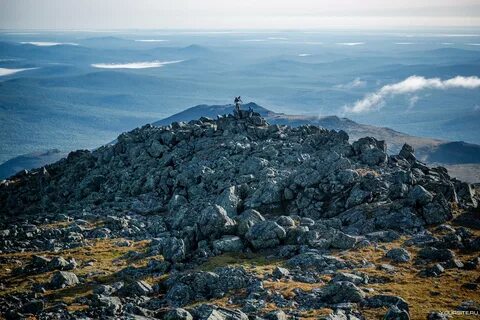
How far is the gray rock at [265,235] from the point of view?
52625 mm

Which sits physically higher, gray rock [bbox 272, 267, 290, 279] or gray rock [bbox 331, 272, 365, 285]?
gray rock [bbox 331, 272, 365, 285]

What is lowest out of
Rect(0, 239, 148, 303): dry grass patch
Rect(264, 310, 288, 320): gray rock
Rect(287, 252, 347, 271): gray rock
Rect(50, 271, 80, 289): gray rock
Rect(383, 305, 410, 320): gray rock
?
Rect(0, 239, 148, 303): dry grass patch

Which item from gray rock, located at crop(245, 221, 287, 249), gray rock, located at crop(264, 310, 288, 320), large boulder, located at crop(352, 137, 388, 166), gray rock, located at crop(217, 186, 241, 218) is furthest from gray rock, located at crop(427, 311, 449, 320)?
large boulder, located at crop(352, 137, 388, 166)

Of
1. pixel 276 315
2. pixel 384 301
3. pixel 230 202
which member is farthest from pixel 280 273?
pixel 230 202

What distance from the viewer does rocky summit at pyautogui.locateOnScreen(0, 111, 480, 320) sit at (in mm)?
38656

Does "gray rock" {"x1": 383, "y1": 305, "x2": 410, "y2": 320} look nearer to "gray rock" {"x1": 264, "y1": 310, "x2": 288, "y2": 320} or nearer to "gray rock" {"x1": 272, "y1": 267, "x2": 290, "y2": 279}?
"gray rock" {"x1": 264, "y1": 310, "x2": 288, "y2": 320}

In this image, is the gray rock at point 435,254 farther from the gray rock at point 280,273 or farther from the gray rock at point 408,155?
the gray rock at point 408,155

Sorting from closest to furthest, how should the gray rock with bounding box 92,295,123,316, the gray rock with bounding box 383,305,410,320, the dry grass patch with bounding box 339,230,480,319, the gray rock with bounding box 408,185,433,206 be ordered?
the gray rock with bounding box 383,305,410,320 < the gray rock with bounding box 92,295,123,316 < the dry grass patch with bounding box 339,230,480,319 < the gray rock with bounding box 408,185,433,206

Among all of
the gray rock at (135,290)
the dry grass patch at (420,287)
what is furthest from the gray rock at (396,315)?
the gray rock at (135,290)

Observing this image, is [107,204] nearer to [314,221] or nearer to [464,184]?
[314,221]

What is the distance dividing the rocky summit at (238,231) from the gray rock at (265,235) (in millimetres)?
177

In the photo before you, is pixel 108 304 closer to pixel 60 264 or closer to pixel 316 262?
pixel 60 264

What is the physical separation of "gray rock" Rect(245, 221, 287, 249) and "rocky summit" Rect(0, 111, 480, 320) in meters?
0.18

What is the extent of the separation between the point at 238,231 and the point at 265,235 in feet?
12.3
